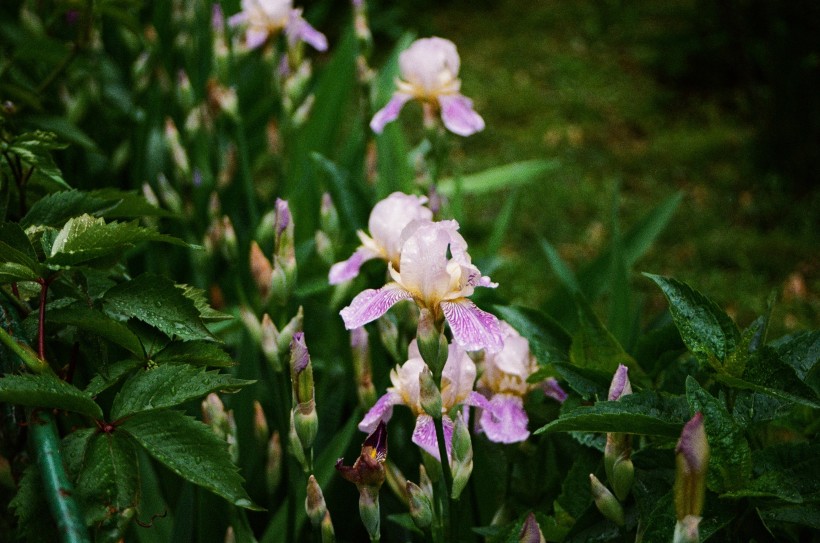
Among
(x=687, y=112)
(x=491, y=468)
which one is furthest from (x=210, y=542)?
(x=687, y=112)

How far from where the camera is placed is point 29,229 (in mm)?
818

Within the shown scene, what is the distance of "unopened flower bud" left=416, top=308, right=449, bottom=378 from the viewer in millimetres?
779

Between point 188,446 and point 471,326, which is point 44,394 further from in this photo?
point 471,326

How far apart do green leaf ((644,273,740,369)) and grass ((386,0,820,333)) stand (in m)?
1.68

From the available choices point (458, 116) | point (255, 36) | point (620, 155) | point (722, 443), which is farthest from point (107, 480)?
point (620, 155)

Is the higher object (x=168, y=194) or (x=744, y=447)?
(x=168, y=194)

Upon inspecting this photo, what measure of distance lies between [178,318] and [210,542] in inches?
18.1

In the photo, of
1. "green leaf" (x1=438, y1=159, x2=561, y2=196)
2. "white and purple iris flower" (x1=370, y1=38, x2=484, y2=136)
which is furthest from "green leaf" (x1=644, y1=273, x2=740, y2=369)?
"green leaf" (x1=438, y1=159, x2=561, y2=196)

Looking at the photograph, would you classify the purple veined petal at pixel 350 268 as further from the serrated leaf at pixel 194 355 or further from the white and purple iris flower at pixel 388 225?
the serrated leaf at pixel 194 355

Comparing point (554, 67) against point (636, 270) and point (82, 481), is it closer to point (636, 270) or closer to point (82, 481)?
point (636, 270)

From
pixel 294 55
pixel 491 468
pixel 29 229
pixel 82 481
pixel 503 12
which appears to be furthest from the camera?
pixel 503 12

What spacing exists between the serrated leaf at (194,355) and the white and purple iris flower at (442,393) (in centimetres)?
20

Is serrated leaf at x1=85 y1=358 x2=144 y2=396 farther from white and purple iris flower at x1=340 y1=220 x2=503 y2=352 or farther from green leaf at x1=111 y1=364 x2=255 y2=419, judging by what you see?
white and purple iris flower at x1=340 y1=220 x2=503 y2=352

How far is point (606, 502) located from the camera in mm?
766
